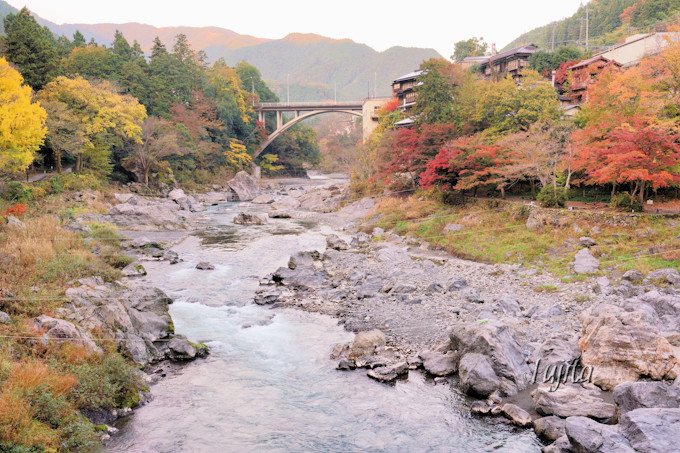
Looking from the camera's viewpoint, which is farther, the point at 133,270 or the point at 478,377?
the point at 133,270

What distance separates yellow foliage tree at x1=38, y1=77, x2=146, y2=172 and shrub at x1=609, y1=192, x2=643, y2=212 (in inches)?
1157

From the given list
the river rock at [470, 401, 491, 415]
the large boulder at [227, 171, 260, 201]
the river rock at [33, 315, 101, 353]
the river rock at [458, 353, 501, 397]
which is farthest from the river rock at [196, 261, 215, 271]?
the large boulder at [227, 171, 260, 201]

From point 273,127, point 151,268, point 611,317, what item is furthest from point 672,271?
point 273,127

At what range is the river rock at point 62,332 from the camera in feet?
27.7

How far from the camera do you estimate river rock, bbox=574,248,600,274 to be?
14.4 meters

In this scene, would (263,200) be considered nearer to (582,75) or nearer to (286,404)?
(582,75)

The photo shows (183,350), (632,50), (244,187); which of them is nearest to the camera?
(183,350)

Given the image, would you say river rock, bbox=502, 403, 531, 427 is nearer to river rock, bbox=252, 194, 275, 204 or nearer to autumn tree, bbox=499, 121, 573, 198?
autumn tree, bbox=499, 121, 573, 198

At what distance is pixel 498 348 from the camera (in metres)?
8.85

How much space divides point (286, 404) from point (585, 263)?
11194 mm

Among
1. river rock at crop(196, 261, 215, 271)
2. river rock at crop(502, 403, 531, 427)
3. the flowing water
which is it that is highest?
river rock at crop(196, 261, 215, 271)


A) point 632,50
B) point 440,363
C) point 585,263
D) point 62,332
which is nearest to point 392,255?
point 585,263

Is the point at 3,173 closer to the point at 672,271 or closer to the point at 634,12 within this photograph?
the point at 672,271

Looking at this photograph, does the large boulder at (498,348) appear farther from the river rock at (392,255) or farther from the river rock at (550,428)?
the river rock at (392,255)
